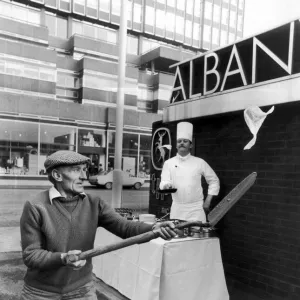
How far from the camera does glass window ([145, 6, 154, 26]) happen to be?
4871mm

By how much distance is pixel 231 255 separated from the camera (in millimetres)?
3814

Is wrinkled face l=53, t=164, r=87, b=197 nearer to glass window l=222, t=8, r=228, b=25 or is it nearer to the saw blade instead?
the saw blade

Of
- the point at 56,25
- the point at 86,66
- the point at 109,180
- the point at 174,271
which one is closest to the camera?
the point at 174,271

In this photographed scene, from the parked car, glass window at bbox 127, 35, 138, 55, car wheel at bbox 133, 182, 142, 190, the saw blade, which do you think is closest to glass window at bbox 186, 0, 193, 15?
glass window at bbox 127, 35, 138, 55

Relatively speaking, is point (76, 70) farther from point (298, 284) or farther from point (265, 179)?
point (298, 284)

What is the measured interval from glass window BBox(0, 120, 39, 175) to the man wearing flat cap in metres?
2.81

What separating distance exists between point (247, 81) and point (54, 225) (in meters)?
2.73

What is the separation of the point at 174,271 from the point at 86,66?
333 centimetres

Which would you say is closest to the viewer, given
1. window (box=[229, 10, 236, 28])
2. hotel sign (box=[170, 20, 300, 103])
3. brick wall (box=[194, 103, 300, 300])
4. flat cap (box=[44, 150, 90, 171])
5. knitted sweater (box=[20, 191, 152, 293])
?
knitted sweater (box=[20, 191, 152, 293])

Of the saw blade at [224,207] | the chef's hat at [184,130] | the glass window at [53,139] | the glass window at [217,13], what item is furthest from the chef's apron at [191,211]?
the glass window at [217,13]

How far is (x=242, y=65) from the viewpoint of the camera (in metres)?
3.55

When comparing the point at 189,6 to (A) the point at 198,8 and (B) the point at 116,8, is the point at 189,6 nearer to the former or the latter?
(A) the point at 198,8

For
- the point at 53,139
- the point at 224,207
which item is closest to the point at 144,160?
the point at 53,139

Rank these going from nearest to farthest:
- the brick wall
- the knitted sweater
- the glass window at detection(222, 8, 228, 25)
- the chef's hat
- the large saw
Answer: the large saw
the knitted sweater
the brick wall
the chef's hat
the glass window at detection(222, 8, 228, 25)
